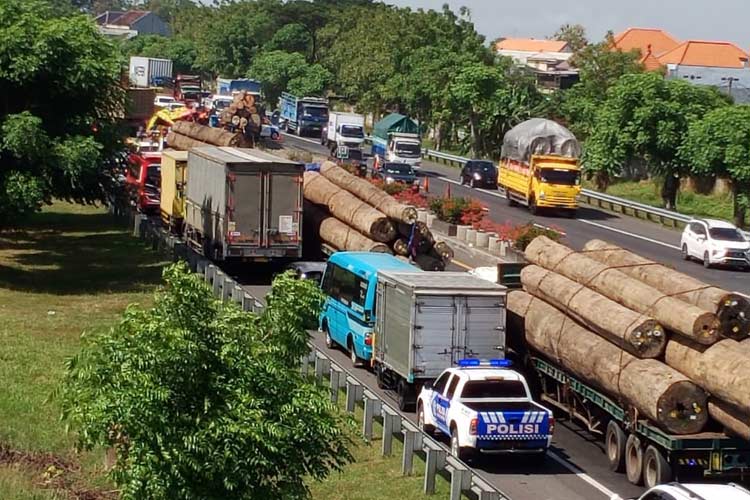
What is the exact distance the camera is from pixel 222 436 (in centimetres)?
1297

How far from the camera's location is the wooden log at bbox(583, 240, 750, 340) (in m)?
20.7

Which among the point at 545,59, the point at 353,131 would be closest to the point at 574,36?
the point at 545,59

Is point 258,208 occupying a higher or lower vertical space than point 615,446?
higher

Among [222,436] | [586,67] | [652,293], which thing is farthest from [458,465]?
[586,67]

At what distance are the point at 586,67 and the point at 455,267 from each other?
52884 mm

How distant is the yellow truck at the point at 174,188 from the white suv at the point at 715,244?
658 inches

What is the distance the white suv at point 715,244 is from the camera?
146ft

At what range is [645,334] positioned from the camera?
21.4 metres

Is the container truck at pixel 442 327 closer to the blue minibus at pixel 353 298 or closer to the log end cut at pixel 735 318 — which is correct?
the blue minibus at pixel 353 298

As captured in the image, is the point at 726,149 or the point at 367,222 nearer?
the point at 367,222

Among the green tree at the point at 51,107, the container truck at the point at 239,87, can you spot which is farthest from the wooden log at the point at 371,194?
the container truck at the point at 239,87

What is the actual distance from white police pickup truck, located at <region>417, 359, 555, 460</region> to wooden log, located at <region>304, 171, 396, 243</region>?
505 inches

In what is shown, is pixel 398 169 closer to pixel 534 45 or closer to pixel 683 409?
pixel 683 409

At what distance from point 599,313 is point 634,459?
9.22ft
